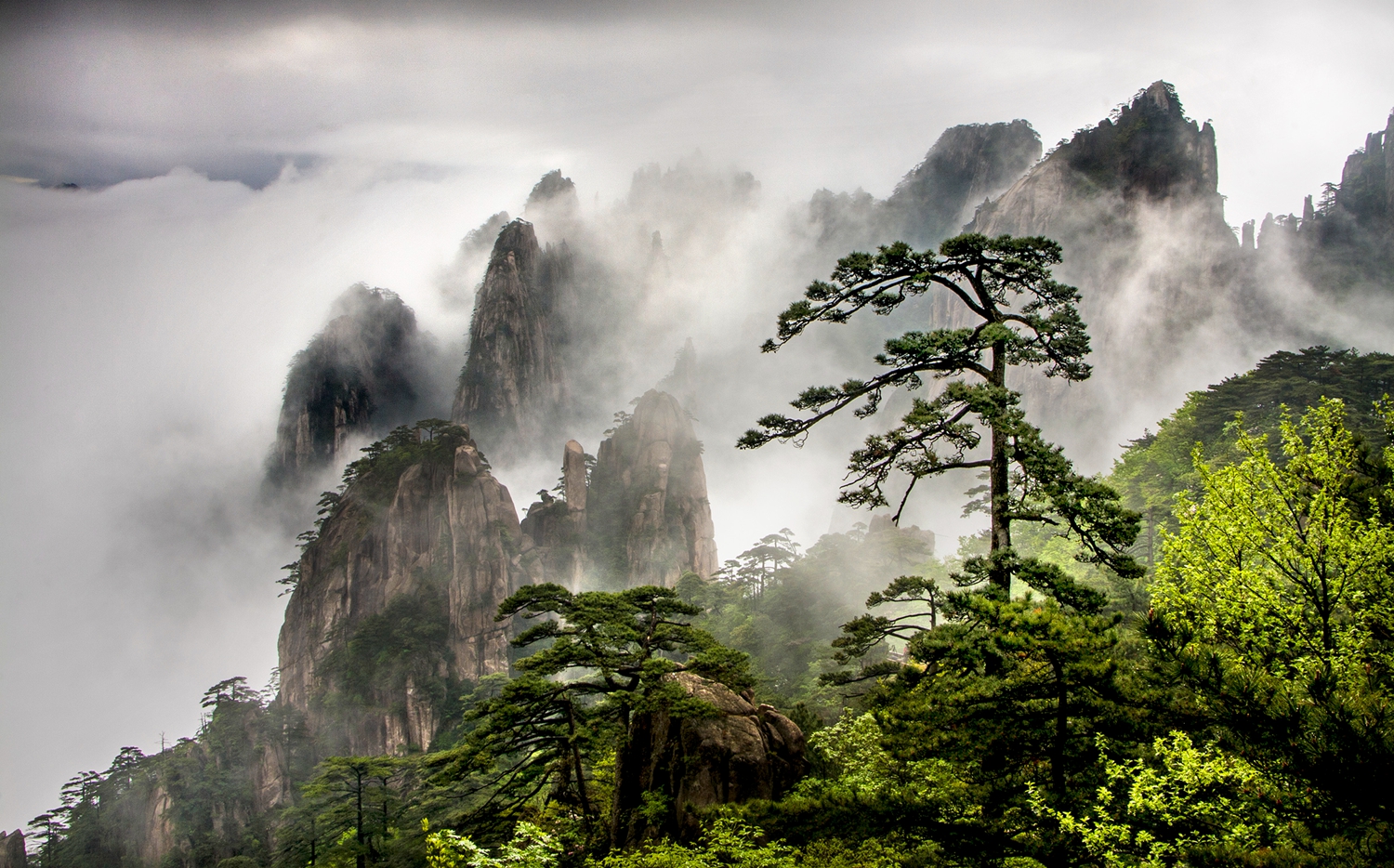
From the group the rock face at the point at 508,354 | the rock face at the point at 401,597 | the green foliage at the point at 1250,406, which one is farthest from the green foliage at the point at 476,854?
the rock face at the point at 508,354

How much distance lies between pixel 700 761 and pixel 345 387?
10843 cm

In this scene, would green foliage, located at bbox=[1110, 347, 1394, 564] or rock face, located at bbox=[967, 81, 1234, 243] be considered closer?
green foliage, located at bbox=[1110, 347, 1394, 564]

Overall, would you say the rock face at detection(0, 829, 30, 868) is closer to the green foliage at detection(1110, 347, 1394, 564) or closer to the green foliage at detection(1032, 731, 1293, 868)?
the green foliage at detection(1032, 731, 1293, 868)

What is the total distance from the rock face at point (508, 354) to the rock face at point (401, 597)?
1343 inches

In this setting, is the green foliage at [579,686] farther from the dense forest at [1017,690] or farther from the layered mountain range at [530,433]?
the layered mountain range at [530,433]

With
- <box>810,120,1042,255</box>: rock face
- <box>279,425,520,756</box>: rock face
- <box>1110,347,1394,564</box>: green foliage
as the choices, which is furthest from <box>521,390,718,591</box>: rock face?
<box>810,120,1042,255</box>: rock face

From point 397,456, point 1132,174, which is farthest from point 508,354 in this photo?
point 1132,174

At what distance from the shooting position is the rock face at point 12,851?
52.6 meters

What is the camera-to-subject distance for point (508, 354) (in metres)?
111

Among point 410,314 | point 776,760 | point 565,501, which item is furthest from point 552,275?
point 776,760

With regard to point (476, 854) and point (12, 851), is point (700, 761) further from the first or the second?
point (12, 851)

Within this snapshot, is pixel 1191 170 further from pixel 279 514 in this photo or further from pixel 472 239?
pixel 279 514

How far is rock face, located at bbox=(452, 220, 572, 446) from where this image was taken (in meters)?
109

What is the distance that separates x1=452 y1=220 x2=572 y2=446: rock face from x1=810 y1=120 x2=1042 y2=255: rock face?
315 feet
